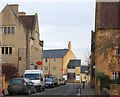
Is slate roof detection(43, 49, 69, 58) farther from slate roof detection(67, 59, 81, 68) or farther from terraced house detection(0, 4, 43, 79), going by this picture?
terraced house detection(0, 4, 43, 79)

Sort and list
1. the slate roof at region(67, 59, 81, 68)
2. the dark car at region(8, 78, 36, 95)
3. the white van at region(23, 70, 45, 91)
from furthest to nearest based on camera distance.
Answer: the slate roof at region(67, 59, 81, 68)
the white van at region(23, 70, 45, 91)
the dark car at region(8, 78, 36, 95)

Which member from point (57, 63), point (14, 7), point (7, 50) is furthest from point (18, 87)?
point (57, 63)

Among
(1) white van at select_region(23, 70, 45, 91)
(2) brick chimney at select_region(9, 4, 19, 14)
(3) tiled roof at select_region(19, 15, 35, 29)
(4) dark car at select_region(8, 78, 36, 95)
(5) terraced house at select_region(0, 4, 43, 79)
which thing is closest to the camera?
(4) dark car at select_region(8, 78, 36, 95)

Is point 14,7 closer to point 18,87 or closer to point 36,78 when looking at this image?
point 36,78

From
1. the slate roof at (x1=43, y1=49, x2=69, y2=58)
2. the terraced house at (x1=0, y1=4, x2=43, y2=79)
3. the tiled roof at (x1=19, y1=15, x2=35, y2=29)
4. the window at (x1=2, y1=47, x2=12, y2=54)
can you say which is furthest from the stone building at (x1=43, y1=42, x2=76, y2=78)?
the window at (x1=2, y1=47, x2=12, y2=54)

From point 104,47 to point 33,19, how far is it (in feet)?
108

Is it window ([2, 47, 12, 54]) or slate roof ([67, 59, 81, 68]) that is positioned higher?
window ([2, 47, 12, 54])

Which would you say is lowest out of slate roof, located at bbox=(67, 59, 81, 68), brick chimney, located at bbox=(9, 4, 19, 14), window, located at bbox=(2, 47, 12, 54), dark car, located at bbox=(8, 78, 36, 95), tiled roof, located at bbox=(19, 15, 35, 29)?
dark car, located at bbox=(8, 78, 36, 95)

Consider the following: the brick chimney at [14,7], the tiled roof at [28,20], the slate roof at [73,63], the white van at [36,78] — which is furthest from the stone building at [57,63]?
the white van at [36,78]

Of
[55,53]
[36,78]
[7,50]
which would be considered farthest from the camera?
[55,53]

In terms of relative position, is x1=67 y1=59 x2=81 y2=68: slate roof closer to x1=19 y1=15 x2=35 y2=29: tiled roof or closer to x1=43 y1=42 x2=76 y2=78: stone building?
x1=43 y1=42 x2=76 y2=78: stone building

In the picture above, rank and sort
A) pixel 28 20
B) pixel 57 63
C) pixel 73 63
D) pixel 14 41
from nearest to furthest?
1. pixel 14 41
2. pixel 28 20
3. pixel 57 63
4. pixel 73 63

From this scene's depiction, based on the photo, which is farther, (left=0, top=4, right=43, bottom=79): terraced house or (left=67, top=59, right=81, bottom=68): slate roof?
(left=67, top=59, right=81, bottom=68): slate roof

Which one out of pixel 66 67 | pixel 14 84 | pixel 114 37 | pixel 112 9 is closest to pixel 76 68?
pixel 66 67
